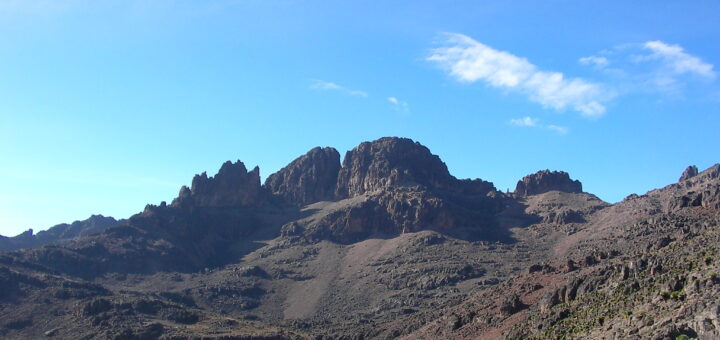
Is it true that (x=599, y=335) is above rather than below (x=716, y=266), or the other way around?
below

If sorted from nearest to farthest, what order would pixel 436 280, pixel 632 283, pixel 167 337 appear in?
pixel 632 283, pixel 167 337, pixel 436 280

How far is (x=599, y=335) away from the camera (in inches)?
2341

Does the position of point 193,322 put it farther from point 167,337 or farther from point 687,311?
point 687,311

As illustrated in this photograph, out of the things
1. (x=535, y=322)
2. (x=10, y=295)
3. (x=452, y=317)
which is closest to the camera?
(x=535, y=322)

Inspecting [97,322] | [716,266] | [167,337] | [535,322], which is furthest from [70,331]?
[716,266]

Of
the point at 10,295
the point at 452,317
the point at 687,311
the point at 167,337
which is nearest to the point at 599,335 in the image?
the point at 687,311

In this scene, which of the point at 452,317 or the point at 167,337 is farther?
the point at 167,337

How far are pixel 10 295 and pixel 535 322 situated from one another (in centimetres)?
12812

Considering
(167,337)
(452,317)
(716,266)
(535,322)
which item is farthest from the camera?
(167,337)

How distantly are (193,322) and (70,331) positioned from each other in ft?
75.7

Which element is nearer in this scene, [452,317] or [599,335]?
[599,335]

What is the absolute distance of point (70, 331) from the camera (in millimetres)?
145000

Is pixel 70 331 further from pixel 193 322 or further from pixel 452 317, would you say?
pixel 452 317

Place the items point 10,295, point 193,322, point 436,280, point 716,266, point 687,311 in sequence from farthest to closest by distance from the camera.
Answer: point 436,280, point 10,295, point 193,322, point 716,266, point 687,311
